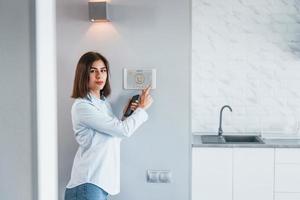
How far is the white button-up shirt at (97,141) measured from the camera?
2320 mm

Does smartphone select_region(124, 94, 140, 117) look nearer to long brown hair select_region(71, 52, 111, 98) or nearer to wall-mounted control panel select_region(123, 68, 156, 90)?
wall-mounted control panel select_region(123, 68, 156, 90)

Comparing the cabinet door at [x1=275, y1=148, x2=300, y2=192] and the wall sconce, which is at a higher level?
the wall sconce

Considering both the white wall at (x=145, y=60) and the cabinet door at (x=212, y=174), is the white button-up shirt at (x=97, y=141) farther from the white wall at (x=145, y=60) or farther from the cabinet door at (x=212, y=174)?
the cabinet door at (x=212, y=174)

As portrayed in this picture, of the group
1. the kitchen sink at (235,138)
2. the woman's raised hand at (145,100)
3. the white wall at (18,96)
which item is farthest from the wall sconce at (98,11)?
the white wall at (18,96)

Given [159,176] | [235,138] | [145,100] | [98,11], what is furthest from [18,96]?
[235,138]

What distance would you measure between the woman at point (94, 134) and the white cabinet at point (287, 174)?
4.00ft

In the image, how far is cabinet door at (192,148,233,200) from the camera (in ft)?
9.85

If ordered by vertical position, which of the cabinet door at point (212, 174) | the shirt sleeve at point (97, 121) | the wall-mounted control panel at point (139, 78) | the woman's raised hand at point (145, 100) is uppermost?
the wall-mounted control panel at point (139, 78)

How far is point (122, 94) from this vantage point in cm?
279

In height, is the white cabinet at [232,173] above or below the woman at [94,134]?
below

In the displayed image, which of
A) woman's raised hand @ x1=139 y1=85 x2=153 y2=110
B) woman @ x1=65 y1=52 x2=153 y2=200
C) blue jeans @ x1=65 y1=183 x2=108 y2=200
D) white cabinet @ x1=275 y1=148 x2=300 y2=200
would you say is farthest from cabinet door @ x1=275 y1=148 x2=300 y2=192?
blue jeans @ x1=65 y1=183 x2=108 y2=200

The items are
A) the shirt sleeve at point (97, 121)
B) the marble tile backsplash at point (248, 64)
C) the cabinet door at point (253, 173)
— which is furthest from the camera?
the marble tile backsplash at point (248, 64)

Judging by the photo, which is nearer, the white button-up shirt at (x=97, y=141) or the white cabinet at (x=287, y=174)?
the white button-up shirt at (x=97, y=141)

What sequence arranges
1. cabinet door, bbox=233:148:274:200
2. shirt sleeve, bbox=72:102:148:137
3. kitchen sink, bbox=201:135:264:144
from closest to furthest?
shirt sleeve, bbox=72:102:148:137 → cabinet door, bbox=233:148:274:200 → kitchen sink, bbox=201:135:264:144
